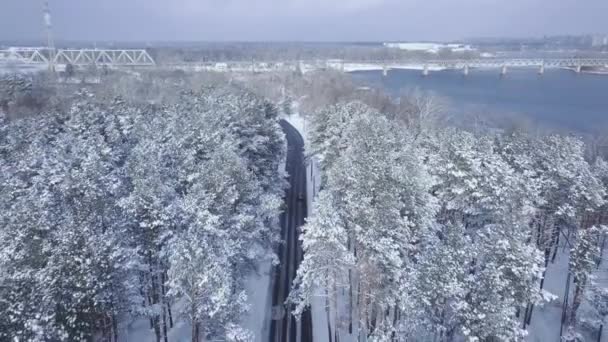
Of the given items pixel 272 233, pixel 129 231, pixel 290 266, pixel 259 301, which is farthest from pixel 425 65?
pixel 129 231

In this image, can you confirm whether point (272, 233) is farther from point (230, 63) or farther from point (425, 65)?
point (425, 65)

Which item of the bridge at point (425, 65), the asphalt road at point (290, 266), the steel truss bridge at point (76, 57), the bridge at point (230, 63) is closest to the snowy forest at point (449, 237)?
the asphalt road at point (290, 266)

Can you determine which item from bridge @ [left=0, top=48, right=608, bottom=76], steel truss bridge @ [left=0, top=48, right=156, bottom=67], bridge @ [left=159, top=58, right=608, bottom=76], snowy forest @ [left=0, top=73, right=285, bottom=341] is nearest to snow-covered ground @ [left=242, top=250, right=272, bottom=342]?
snowy forest @ [left=0, top=73, right=285, bottom=341]

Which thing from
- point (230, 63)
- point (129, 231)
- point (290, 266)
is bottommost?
point (290, 266)

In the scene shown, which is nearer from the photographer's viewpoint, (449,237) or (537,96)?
(449,237)

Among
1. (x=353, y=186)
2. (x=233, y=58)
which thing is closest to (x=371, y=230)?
(x=353, y=186)

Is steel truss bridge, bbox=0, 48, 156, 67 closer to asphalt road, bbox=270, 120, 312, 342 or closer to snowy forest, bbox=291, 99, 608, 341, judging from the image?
asphalt road, bbox=270, 120, 312, 342

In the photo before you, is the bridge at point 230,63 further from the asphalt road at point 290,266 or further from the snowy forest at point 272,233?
the snowy forest at point 272,233
